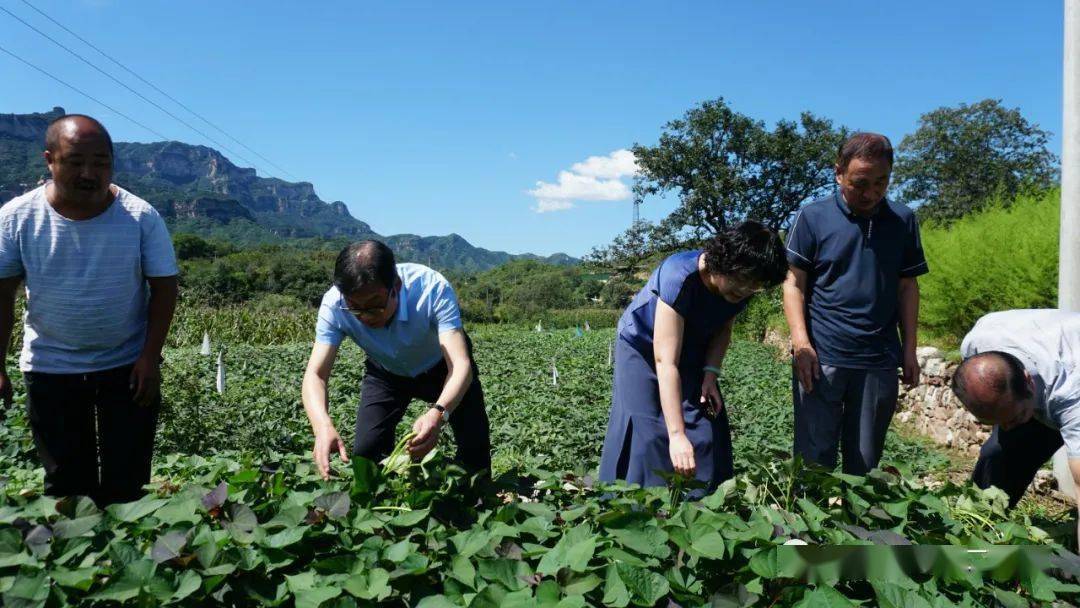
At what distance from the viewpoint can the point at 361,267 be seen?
2125mm

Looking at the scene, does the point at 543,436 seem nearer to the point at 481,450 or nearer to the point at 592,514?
the point at 481,450

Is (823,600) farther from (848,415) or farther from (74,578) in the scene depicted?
(848,415)

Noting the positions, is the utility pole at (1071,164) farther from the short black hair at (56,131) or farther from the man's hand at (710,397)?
the short black hair at (56,131)

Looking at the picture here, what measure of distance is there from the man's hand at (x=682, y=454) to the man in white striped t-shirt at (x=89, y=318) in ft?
5.94

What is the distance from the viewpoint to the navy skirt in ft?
8.02

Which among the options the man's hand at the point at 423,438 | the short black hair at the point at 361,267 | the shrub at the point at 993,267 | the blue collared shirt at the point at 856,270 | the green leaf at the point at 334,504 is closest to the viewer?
the green leaf at the point at 334,504

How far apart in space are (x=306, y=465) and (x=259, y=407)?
4.17 m

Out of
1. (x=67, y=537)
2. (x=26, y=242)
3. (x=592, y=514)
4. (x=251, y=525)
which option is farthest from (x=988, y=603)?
(x=26, y=242)

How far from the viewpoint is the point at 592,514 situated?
169 cm

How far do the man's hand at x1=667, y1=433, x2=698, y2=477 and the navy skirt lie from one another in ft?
0.47

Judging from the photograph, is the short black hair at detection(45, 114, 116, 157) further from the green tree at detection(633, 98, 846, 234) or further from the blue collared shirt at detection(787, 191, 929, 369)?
the green tree at detection(633, 98, 846, 234)

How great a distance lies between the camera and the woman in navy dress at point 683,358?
223 centimetres

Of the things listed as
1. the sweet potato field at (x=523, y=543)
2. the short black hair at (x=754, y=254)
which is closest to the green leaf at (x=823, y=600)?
the sweet potato field at (x=523, y=543)

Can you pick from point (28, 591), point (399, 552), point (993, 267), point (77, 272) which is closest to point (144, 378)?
point (77, 272)
